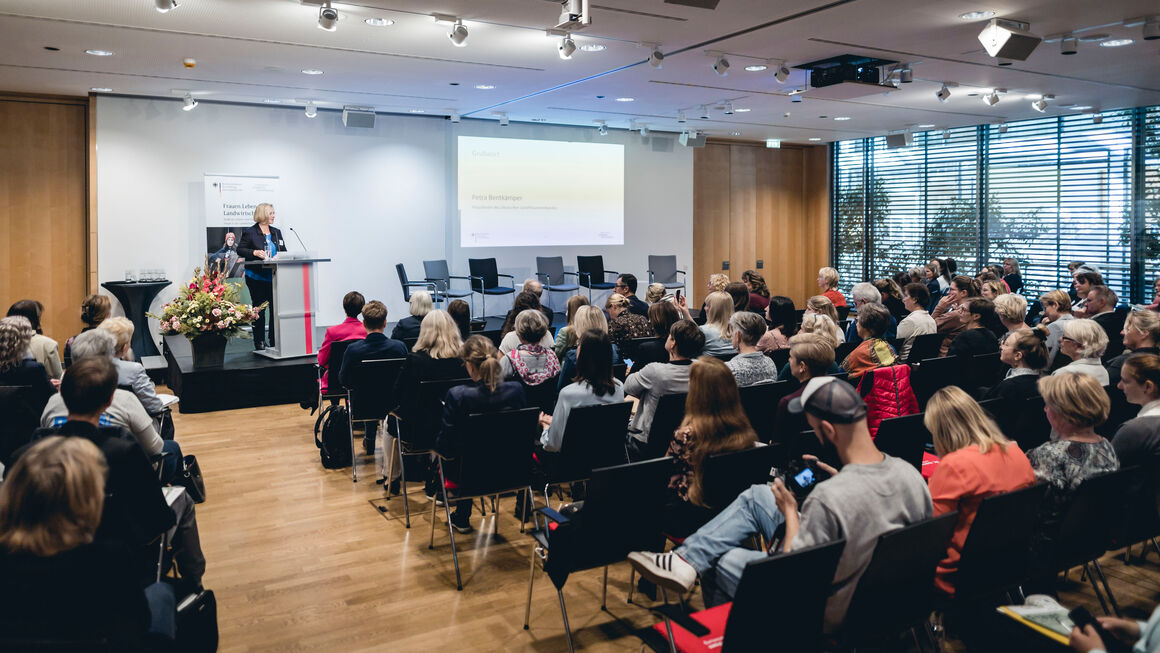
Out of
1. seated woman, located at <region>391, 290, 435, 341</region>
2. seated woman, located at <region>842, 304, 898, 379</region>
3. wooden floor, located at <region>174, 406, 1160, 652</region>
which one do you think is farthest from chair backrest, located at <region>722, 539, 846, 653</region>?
seated woman, located at <region>391, 290, 435, 341</region>

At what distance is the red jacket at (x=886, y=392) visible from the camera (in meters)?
4.76

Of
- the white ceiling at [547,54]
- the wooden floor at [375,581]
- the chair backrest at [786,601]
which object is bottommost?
the wooden floor at [375,581]

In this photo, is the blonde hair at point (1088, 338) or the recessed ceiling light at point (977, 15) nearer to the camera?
the blonde hair at point (1088, 338)

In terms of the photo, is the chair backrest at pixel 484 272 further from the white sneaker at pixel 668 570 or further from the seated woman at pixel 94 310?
the white sneaker at pixel 668 570

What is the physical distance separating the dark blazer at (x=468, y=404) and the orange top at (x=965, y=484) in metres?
2.22

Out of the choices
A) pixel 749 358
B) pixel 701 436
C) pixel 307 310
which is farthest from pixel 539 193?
pixel 701 436

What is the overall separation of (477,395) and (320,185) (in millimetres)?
8044

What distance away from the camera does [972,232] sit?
13.7 m

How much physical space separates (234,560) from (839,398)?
357cm

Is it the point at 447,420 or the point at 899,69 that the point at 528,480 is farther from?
the point at 899,69

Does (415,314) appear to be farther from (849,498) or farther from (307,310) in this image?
(849,498)

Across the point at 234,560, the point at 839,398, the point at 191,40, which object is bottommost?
the point at 234,560

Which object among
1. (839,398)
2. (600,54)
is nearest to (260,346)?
(600,54)

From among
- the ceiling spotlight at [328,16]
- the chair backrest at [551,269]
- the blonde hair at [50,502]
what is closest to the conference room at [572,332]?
the blonde hair at [50,502]
